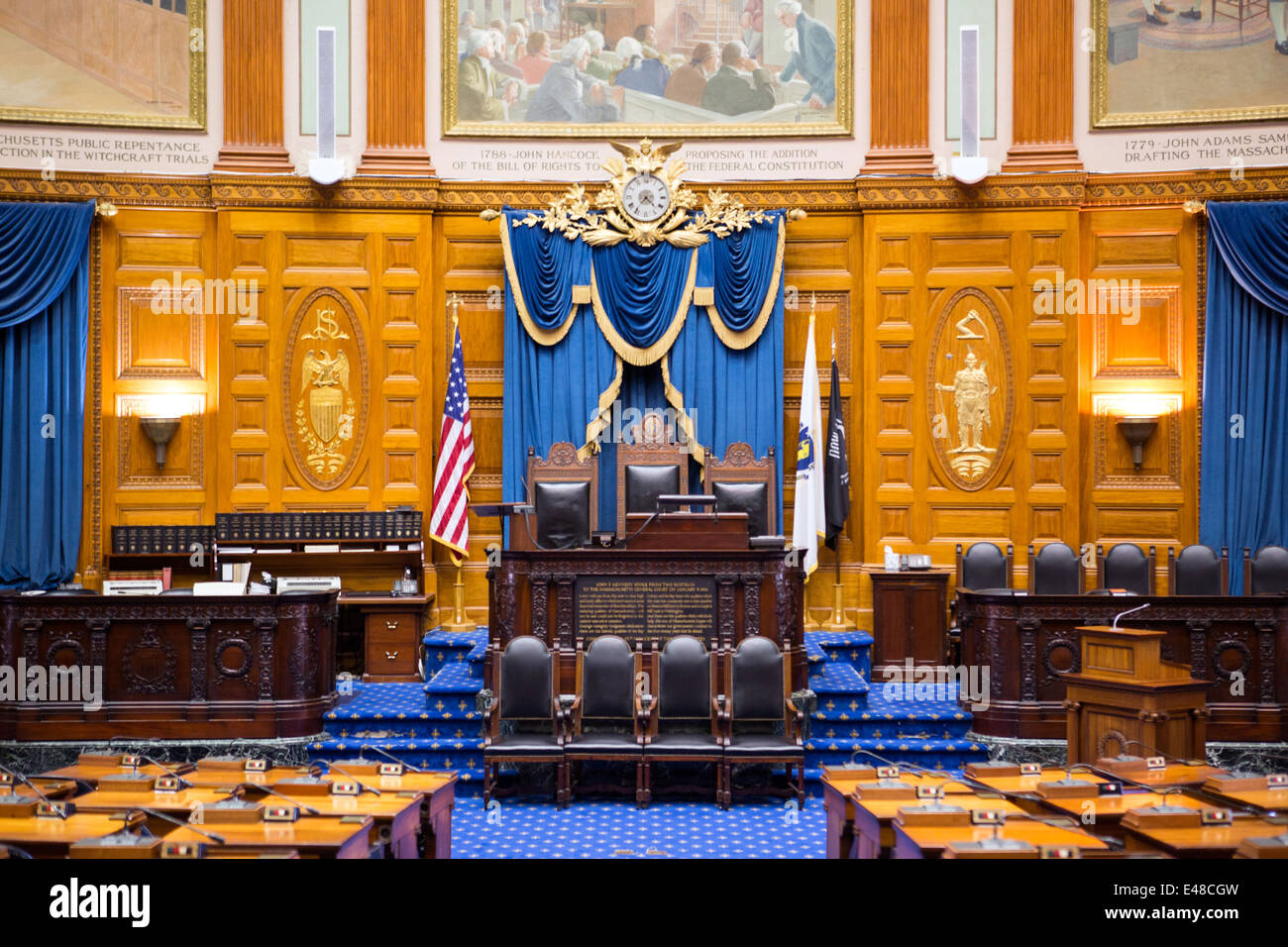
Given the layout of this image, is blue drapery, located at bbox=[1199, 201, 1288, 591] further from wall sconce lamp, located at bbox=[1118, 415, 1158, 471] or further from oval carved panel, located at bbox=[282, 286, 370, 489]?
oval carved panel, located at bbox=[282, 286, 370, 489]

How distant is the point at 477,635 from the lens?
10.4m

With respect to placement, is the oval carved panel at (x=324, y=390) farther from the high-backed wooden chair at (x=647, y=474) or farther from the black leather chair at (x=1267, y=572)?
the black leather chair at (x=1267, y=572)

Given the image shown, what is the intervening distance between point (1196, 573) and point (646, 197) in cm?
584

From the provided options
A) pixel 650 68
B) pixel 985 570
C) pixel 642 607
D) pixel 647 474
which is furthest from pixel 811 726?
pixel 650 68

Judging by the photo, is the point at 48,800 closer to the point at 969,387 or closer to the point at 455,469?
the point at 455,469

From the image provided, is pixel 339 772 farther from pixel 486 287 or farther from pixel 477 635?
pixel 486 287

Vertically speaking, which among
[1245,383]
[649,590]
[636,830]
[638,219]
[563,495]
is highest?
[638,219]

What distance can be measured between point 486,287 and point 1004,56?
5408 millimetres

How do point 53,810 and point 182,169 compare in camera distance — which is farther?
point 182,169

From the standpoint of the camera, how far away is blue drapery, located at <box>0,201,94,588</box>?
419 inches

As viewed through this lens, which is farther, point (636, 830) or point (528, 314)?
point (528, 314)

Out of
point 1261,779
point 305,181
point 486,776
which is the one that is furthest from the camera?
point 305,181

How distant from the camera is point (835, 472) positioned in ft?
36.0
